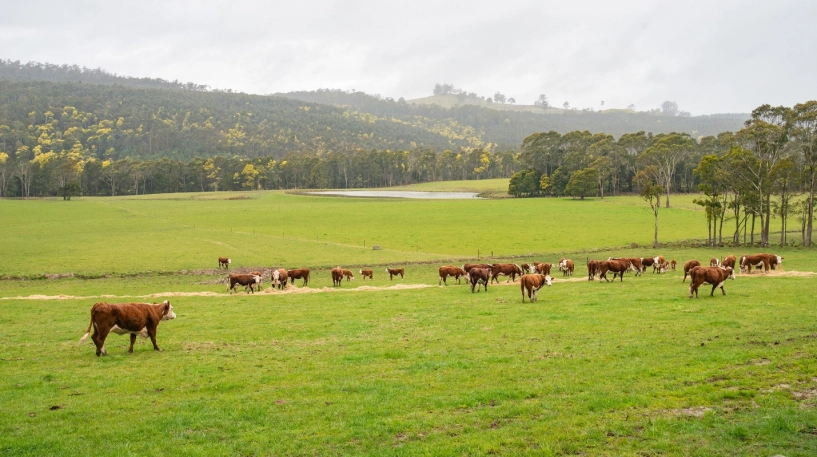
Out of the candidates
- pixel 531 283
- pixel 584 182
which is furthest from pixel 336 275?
pixel 584 182

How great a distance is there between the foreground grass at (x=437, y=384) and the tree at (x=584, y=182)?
8068cm

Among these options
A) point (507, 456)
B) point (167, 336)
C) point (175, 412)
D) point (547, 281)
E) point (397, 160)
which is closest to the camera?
point (507, 456)

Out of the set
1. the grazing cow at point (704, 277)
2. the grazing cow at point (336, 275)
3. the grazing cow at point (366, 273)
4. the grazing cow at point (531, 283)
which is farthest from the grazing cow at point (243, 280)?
the grazing cow at point (704, 277)

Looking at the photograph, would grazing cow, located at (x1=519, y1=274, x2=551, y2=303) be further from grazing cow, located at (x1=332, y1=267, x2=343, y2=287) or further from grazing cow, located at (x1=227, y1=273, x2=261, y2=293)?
grazing cow, located at (x1=227, y1=273, x2=261, y2=293)

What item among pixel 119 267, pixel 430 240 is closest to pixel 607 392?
pixel 119 267

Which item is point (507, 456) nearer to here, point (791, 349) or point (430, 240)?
point (791, 349)

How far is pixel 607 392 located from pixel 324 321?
11.5 metres

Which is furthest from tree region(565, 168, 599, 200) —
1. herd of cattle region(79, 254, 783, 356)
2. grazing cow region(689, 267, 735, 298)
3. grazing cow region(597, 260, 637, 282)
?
grazing cow region(689, 267, 735, 298)

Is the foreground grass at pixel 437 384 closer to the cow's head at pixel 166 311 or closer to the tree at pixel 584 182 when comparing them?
the cow's head at pixel 166 311

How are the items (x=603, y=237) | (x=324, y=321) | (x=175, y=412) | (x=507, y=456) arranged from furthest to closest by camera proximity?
(x=603, y=237) < (x=324, y=321) < (x=175, y=412) < (x=507, y=456)

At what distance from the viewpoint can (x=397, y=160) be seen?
563 feet

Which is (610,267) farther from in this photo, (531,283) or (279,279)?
(279,279)

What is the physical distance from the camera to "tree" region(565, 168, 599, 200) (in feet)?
323

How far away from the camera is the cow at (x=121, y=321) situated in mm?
14195
